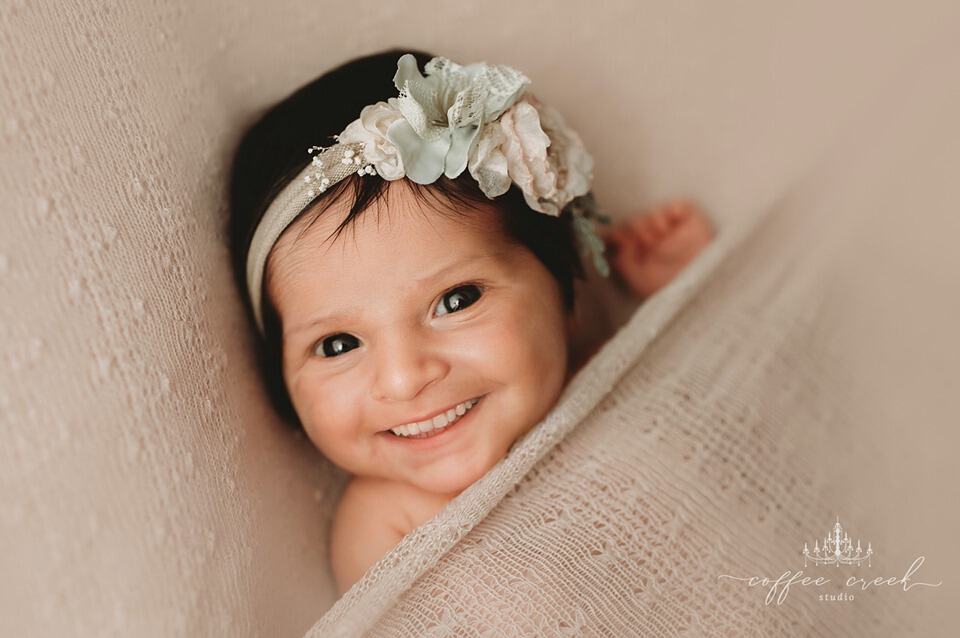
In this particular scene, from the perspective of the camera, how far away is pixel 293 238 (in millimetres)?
1069

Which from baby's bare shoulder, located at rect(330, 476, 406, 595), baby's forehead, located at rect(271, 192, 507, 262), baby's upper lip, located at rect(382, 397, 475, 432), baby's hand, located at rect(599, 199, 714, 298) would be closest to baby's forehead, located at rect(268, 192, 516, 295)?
baby's forehead, located at rect(271, 192, 507, 262)

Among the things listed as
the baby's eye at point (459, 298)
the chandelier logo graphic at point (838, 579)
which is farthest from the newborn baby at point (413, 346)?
the chandelier logo graphic at point (838, 579)

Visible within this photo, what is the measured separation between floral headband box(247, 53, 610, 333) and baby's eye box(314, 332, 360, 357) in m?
0.16

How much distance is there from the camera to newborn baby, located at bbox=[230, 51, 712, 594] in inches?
39.8

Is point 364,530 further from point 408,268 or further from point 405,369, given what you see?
point 408,268

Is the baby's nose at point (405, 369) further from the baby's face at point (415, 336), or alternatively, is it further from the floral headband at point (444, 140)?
the floral headband at point (444, 140)

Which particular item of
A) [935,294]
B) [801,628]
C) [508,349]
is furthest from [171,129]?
[935,294]

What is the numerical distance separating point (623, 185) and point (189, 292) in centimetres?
82

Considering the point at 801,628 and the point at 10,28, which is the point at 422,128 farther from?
the point at 801,628

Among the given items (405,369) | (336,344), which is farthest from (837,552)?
(336,344)

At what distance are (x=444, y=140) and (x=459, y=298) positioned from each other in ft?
0.68

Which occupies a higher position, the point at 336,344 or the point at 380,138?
the point at 380,138

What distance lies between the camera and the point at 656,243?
150 cm

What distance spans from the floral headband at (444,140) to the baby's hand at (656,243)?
1.54 ft
